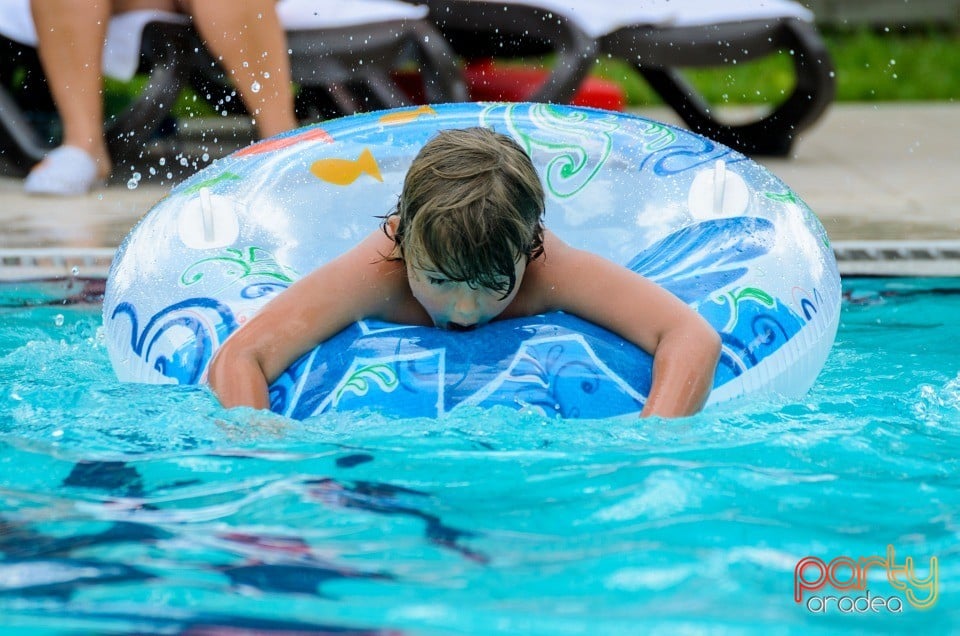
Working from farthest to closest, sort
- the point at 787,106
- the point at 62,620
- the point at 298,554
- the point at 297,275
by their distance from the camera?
the point at 787,106 < the point at 297,275 < the point at 298,554 < the point at 62,620

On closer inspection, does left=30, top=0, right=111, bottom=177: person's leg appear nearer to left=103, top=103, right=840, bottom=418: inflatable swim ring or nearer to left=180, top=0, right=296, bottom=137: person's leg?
left=180, top=0, right=296, bottom=137: person's leg

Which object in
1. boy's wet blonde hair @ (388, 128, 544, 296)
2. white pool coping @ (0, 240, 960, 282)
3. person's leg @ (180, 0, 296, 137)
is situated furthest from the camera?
person's leg @ (180, 0, 296, 137)

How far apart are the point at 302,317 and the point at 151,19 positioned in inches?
121

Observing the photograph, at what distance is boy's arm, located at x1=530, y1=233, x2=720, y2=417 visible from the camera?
8.11ft

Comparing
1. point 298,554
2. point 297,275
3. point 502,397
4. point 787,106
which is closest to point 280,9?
point 787,106

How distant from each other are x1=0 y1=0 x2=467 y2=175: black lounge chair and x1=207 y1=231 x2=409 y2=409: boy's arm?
294cm

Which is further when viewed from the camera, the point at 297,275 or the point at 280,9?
the point at 280,9

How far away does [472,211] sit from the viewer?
2.35m

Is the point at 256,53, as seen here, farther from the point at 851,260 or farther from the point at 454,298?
the point at 454,298

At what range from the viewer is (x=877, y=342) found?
11.6ft

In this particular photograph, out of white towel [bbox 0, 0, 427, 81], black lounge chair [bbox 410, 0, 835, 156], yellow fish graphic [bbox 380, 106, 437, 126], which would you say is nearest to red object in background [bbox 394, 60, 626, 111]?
black lounge chair [bbox 410, 0, 835, 156]

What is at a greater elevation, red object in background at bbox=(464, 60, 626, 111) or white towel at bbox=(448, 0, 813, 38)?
white towel at bbox=(448, 0, 813, 38)

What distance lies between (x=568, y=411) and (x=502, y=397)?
0.12m

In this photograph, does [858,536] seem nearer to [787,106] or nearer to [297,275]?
[297,275]
